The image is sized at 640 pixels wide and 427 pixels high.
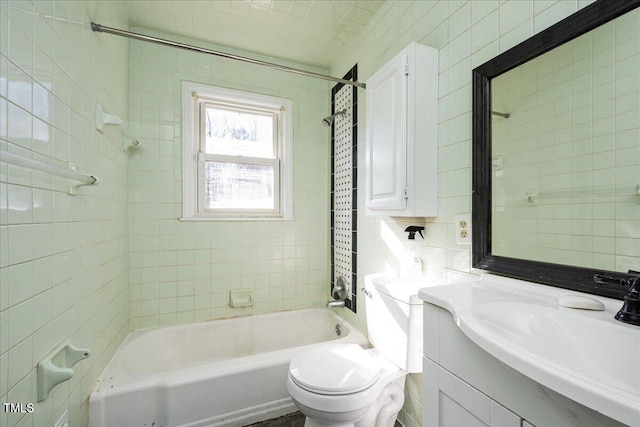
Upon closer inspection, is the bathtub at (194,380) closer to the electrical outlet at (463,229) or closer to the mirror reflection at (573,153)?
the electrical outlet at (463,229)

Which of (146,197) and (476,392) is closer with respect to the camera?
(476,392)

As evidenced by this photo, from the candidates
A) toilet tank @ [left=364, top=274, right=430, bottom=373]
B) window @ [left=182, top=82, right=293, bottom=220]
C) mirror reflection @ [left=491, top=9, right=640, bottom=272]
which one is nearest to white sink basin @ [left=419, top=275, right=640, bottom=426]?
mirror reflection @ [left=491, top=9, right=640, bottom=272]

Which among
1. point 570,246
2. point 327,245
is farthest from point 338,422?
point 327,245

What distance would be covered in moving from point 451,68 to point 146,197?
2.05 meters

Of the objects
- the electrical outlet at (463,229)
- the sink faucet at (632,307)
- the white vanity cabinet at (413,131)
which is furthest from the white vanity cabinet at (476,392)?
the white vanity cabinet at (413,131)

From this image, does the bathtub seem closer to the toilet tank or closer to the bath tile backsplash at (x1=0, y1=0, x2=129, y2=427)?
the bath tile backsplash at (x1=0, y1=0, x2=129, y2=427)

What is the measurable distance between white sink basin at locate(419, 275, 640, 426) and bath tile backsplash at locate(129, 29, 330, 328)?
5.17 ft

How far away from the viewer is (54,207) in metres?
1.01

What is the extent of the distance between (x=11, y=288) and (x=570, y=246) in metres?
1.65

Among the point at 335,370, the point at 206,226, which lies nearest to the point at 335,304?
the point at 335,370

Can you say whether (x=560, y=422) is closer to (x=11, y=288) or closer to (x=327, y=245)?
(x=11, y=288)

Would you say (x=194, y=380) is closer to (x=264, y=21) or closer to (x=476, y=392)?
(x=476, y=392)

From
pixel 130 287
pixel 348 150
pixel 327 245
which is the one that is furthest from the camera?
pixel 327 245

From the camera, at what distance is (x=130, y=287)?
1964 mm
